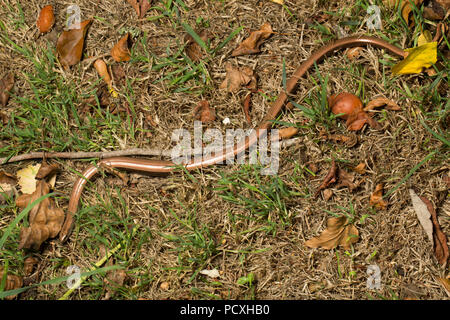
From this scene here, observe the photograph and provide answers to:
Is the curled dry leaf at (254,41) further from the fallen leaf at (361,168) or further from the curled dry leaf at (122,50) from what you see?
the fallen leaf at (361,168)

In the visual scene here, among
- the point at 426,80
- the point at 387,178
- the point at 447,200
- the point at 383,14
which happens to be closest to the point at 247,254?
the point at 387,178

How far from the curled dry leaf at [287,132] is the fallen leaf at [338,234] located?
70 cm

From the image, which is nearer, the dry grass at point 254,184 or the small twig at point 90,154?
the dry grass at point 254,184

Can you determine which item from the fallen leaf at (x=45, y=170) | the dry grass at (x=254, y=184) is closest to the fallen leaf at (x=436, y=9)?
the dry grass at (x=254, y=184)

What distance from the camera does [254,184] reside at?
3039 mm

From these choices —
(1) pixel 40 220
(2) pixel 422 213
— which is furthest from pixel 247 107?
(1) pixel 40 220

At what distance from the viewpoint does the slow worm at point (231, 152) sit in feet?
10.0

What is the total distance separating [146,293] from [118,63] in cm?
187

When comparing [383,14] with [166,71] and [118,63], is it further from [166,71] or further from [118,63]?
[118,63]

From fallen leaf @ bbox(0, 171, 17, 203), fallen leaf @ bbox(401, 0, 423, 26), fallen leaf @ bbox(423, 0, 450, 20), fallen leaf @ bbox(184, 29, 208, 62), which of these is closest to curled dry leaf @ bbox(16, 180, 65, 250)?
fallen leaf @ bbox(0, 171, 17, 203)

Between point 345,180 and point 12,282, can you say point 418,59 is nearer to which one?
point 345,180

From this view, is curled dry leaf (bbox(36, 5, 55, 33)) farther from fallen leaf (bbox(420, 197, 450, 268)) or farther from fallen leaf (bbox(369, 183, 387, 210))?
fallen leaf (bbox(420, 197, 450, 268))

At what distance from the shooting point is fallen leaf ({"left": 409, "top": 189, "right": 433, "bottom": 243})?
2820 millimetres

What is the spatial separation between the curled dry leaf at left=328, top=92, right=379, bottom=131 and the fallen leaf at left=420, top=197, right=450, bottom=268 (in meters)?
0.77
